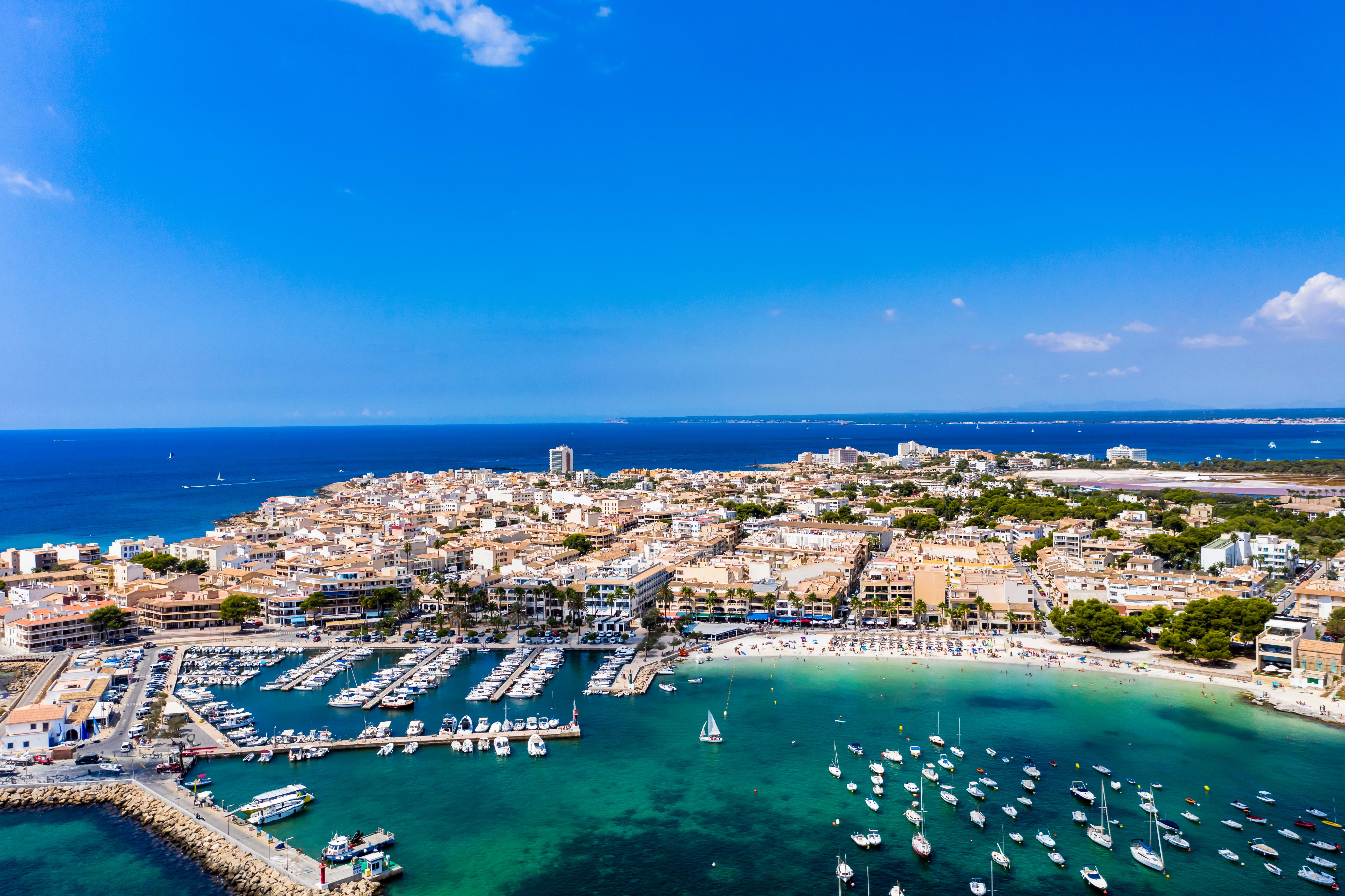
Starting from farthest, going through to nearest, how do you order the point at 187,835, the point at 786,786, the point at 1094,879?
1. the point at 786,786
2. the point at 187,835
3. the point at 1094,879

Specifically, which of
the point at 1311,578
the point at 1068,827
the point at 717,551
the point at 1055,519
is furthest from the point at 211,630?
the point at 1055,519

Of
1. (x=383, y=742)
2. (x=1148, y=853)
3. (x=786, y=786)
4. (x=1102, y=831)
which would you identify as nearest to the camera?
(x=1148, y=853)

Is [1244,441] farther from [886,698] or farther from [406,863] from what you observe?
[406,863]

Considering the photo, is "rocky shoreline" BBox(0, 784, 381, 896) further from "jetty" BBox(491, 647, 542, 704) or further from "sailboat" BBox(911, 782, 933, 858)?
"sailboat" BBox(911, 782, 933, 858)

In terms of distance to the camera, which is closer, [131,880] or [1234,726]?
[131,880]

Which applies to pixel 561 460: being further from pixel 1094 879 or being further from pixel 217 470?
pixel 1094 879

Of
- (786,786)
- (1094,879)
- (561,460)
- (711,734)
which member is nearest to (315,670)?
(711,734)

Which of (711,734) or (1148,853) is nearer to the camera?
(1148,853)
